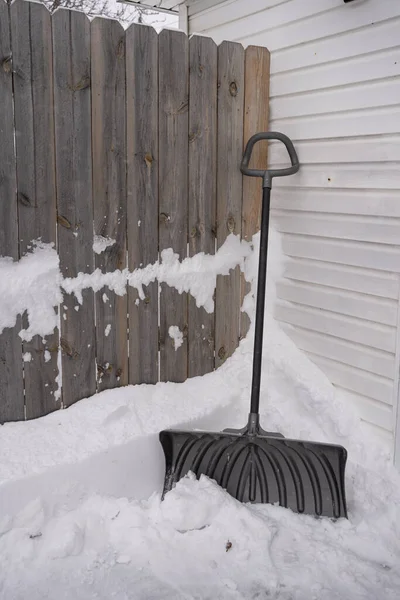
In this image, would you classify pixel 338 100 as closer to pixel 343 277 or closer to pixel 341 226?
pixel 341 226

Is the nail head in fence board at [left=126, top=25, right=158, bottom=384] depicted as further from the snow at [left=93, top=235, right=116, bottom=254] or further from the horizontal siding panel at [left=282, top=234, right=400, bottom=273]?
the horizontal siding panel at [left=282, top=234, right=400, bottom=273]

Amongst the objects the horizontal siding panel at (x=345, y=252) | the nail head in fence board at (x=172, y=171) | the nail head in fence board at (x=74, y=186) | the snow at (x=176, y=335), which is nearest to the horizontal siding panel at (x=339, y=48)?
the nail head in fence board at (x=172, y=171)

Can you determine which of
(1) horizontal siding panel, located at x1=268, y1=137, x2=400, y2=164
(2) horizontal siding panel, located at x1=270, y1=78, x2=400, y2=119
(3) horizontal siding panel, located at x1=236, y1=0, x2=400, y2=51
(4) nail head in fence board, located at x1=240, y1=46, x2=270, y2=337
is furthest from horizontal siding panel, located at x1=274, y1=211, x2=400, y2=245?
(3) horizontal siding panel, located at x1=236, y1=0, x2=400, y2=51

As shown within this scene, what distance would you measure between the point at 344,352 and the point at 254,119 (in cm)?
131

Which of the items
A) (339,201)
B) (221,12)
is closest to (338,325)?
(339,201)

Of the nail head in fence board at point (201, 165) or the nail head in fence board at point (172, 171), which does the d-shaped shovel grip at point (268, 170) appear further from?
the nail head in fence board at point (172, 171)

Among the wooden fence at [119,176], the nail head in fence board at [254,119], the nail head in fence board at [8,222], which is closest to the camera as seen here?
the nail head in fence board at [8,222]

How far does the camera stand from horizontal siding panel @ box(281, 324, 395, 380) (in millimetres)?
2871

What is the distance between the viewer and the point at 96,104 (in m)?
2.78

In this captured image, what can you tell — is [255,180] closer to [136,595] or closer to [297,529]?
[297,529]

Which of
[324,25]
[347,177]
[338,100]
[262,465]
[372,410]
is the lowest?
[262,465]

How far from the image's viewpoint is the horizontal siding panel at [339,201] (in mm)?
2764

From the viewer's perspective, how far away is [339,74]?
2943 millimetres

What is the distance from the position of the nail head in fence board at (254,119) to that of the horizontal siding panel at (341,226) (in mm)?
143
